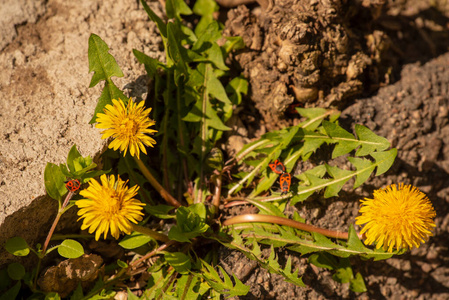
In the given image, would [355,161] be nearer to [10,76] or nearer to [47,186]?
[47,186]

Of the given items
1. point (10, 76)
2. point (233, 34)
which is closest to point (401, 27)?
point (233, 34)

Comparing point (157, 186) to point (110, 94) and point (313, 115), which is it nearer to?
point (110, 94)

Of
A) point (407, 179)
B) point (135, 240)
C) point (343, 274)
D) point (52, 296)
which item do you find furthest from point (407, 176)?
point (52, 296)

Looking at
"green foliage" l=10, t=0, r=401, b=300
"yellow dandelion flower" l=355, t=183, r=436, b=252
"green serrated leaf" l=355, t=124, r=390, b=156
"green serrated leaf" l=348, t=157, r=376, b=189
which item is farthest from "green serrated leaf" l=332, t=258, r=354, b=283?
"green serrated leaf" l=355, t=124, r=390, b=156

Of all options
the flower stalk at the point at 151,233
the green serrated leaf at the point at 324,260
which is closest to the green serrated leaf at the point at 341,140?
the green serrated leaf at the point at 324,260

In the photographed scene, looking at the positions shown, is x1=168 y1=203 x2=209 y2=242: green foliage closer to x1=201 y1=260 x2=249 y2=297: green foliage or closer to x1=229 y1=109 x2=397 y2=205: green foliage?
x1=201 y1=260 x2=249 y2=297: green foliage

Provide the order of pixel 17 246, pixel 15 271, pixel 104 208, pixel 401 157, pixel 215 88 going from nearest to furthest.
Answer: pixel 104 208 → pixel 17 246 → pixel 15 271 → pixel 215 88 → pixel 401 157
